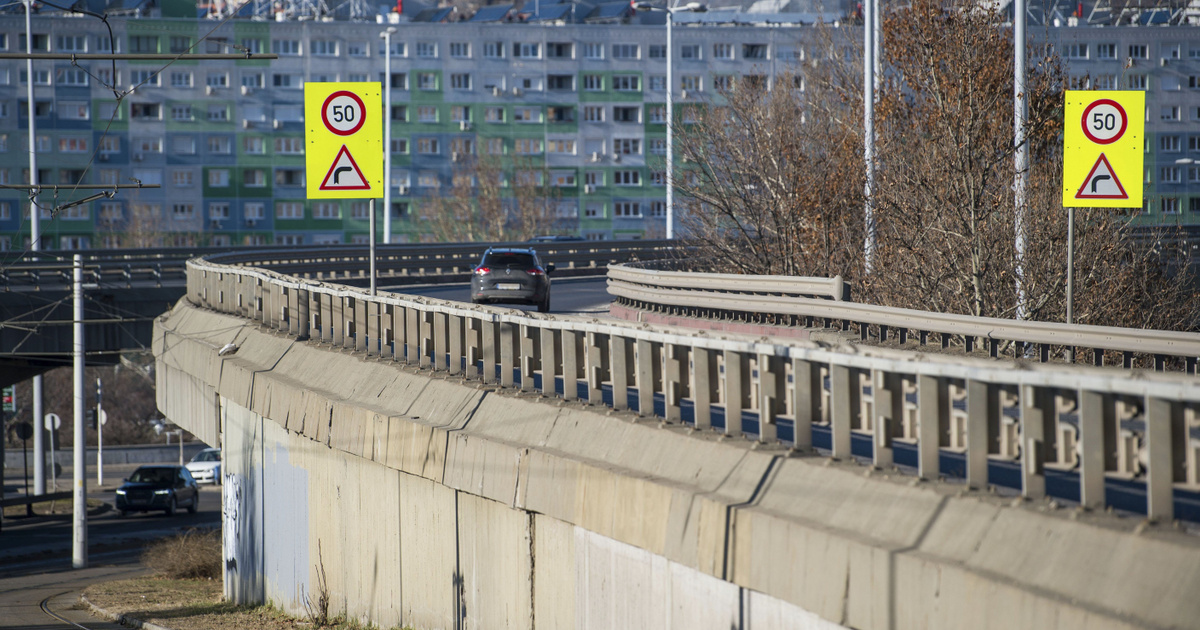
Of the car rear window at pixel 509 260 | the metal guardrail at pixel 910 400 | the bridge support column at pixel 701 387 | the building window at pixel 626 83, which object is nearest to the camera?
the metal guardrail at pixel 910 400

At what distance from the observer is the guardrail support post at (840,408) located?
308 inches

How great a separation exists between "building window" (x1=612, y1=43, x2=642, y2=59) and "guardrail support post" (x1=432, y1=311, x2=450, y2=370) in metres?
83.3

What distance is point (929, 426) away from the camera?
23.5 feet

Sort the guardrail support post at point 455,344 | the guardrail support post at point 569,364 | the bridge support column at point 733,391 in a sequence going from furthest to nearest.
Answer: the guardrail support post at point 455,344 < the guardrail support post at point 569,364 < the bridge support column at point 733,391

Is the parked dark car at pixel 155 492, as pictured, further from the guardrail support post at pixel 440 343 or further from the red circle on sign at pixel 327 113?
the guardrail support post at pixel 440 343

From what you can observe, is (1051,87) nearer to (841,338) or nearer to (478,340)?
(841,338)

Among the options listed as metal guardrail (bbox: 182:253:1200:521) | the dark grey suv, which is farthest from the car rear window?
metal guardrail (bbox: 182:253:1200:521)

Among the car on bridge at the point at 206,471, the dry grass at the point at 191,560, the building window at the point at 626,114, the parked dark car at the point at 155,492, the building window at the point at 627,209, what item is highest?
the building window at the point at 626,114

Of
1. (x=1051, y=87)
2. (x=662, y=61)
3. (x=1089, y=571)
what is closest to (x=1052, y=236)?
(x=1051, y=87)

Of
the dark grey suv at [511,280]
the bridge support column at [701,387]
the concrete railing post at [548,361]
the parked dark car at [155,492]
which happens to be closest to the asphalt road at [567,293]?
the dark grey suv at [511,280]

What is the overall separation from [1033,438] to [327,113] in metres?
10.1

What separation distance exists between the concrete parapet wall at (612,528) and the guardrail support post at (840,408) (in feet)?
0.45

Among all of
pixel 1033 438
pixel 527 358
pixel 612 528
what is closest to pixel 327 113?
pixel 527 358

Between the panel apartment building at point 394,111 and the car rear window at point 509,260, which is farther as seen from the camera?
the panel apartment building at point 394,111
